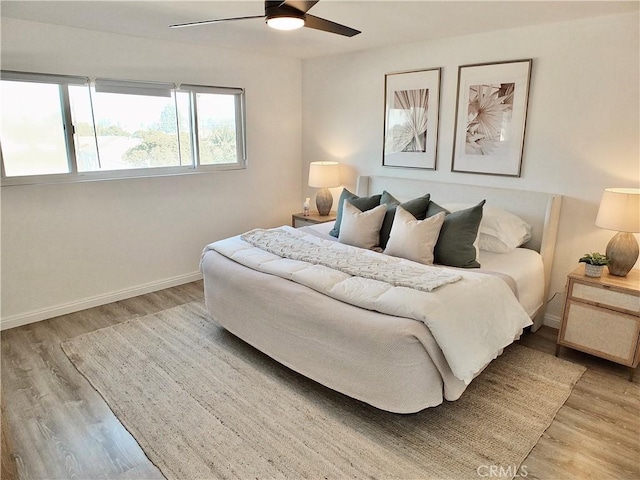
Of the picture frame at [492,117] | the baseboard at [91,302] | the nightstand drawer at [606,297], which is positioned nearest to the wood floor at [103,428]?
the baseboard at [91,302]

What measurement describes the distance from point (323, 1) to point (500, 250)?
2.20 metres

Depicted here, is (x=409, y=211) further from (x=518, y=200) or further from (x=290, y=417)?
(x=290, y=417)

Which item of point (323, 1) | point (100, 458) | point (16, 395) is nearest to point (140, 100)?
point (323, 1)

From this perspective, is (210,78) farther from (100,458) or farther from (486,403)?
(486,403)

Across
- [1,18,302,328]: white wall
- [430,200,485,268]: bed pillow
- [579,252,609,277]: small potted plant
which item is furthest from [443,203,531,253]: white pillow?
[1,18,302,328]: white wall

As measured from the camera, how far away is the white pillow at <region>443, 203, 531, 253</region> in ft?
10.6

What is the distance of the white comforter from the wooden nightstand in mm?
459

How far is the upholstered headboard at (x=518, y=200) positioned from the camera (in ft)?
10.7

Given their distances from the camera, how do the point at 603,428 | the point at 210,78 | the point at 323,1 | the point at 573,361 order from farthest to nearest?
the point at 210,78 < the point at 573,361 < the point at 323,1 < the point at 603,428

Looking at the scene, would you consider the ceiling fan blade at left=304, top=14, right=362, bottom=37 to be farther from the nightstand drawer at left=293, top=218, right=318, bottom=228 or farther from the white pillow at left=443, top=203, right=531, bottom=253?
the nightstand drawer at left=293, top=218, right=318, bottom=228

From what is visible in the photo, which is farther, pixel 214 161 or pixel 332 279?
pixel 214 161

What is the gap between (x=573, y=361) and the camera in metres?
2.93

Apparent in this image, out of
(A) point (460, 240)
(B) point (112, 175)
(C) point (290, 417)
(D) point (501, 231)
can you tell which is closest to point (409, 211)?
(A) point (460, 240)

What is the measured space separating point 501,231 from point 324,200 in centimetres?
200
